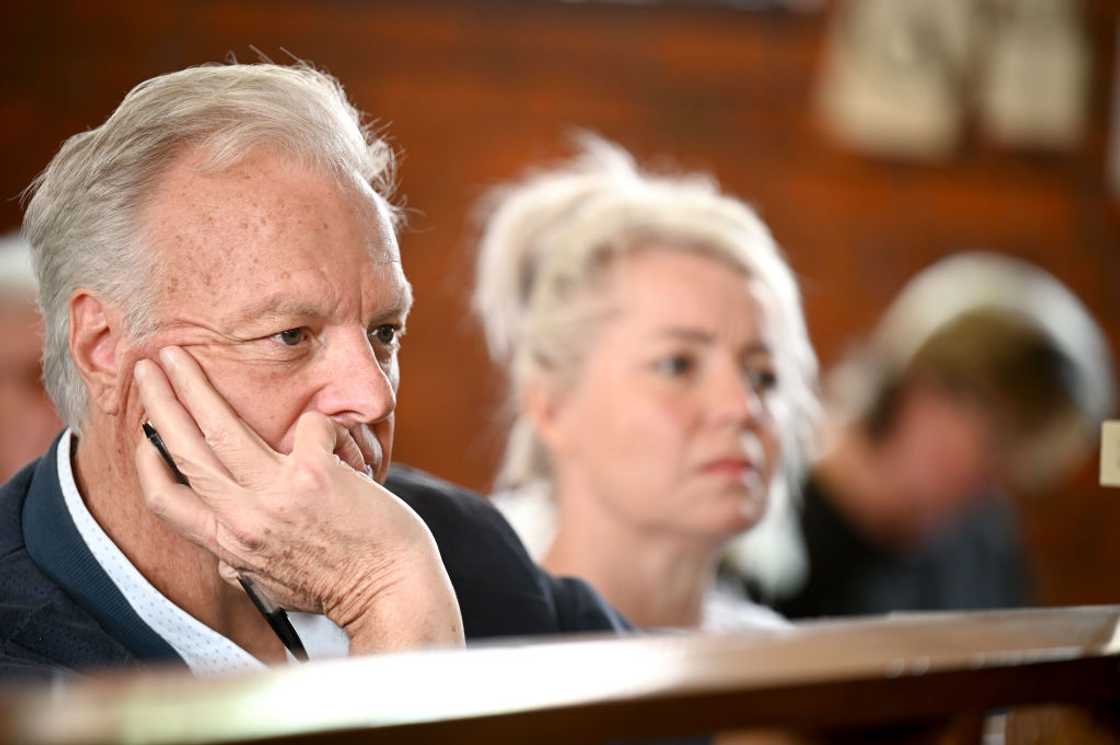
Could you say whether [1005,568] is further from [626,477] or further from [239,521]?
[239,521]

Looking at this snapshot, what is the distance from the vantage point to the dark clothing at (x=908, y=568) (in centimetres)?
256

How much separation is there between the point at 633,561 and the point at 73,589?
31.9 inches

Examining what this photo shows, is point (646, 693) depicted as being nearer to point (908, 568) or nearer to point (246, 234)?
point (246, 234)

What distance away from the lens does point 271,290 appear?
1.04 m

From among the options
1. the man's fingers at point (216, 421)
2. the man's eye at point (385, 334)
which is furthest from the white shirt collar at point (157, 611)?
the man's eye at point (385, 334)

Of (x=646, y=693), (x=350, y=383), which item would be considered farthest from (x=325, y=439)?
(x=646, y=693)

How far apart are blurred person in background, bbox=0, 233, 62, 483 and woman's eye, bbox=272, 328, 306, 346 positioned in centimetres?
33

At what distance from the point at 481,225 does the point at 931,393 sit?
4.30 ft

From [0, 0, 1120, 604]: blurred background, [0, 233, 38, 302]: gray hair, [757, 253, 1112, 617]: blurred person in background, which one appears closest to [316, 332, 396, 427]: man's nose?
[0, 233, 38, 302]: gray hair

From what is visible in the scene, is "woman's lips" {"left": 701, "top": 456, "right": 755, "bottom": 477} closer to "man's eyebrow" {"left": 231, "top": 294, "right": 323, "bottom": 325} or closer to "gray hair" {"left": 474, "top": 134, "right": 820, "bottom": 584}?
"gray hair" {"left": 474, "top": 134, "right": 820, "bottom": 584}

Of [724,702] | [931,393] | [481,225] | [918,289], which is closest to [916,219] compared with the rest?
[918,289]

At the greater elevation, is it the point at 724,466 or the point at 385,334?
the point at 385,334

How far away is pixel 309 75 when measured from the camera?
117 cm

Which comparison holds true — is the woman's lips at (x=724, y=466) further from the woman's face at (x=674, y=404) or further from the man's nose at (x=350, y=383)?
the man's nose at (x=350, y=383)
